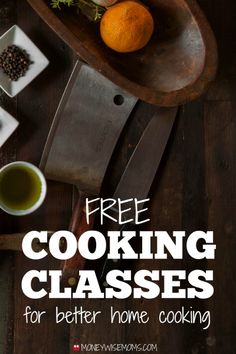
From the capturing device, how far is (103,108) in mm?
973

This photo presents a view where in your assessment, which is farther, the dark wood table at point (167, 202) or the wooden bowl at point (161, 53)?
the dark wood table at point (167, 202)

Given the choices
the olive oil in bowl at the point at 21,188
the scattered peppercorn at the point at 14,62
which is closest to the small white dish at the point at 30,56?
the scattered peppercorn at the point at 14,62

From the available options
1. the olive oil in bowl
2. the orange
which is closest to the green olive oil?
the olive oil in bowl

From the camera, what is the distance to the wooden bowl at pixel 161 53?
2.82 feet

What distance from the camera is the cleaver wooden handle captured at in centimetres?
98

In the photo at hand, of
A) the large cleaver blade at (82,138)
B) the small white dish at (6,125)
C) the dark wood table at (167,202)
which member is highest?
the small white dish at (6,125)

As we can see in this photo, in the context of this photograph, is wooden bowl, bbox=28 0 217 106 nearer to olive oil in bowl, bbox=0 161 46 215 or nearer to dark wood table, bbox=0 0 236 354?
dark wood table, bbox=0 0 236 354

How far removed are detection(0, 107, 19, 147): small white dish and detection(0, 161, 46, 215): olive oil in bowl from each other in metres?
0.05

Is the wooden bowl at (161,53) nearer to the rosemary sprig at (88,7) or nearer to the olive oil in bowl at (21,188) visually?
the rosemary sprig at (88,7)

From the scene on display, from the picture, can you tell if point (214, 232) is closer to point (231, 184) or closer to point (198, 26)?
point (231, 184)

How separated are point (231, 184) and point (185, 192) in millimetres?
86

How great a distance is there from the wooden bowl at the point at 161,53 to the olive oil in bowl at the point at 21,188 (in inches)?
8.7

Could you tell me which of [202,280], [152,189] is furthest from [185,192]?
[202,280]

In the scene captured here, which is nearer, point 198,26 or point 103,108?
point 198,26
